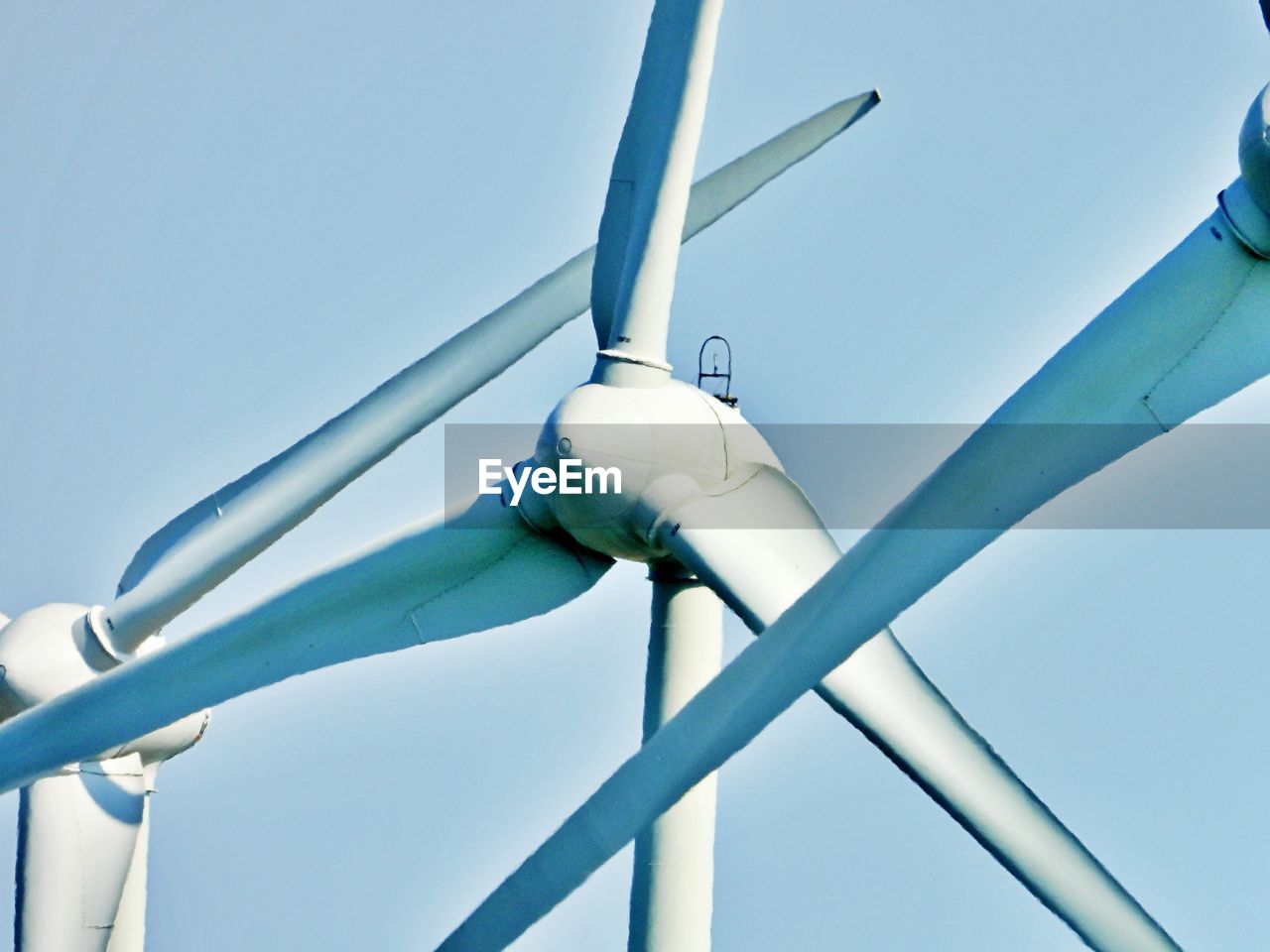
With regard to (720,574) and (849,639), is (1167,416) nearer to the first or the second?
(849,639)

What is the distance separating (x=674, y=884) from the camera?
70.1 feet

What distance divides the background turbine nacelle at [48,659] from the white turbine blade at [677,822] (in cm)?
673

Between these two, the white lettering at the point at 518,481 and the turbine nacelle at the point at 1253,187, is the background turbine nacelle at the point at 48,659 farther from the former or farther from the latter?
the turbine nacelle at the point at 1253,187

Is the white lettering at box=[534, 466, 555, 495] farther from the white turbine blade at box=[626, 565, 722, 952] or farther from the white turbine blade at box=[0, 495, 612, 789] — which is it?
the white turbine blade at box=[626, 565, 722, 952]

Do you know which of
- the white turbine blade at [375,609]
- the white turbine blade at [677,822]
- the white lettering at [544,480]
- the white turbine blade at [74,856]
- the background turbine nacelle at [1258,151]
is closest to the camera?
the background turbine nacelle at [1258,151]

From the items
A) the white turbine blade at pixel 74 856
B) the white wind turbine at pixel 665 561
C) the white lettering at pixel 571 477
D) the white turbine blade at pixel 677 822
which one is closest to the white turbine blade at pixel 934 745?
the white wind turbine at pixel 665 561

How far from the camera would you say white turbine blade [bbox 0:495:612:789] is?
21.1 metres

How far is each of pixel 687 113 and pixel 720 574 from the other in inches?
122

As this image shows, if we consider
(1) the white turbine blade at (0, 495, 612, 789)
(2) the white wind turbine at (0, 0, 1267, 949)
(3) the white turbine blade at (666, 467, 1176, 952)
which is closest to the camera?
(2) the white wind turbine at (0, 0, 1267, 949)

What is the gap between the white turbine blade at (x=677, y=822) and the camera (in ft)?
70.1

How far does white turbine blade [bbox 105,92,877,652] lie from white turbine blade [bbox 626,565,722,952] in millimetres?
2592

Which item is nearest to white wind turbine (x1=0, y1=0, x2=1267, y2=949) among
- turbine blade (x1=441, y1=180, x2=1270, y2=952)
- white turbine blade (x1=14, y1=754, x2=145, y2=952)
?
turbine blade (x1=441, y1=180, x2=1270, y2=952)

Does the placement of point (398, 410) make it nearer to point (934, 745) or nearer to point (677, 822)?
point (677, 822)

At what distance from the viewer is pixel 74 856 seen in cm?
2631
